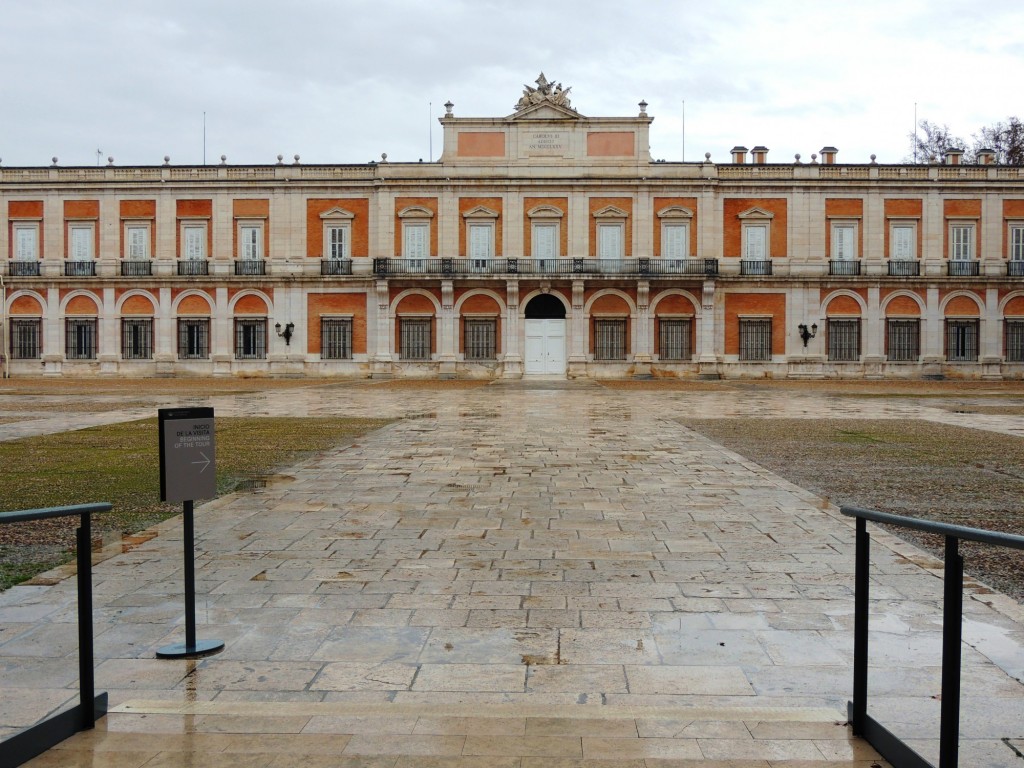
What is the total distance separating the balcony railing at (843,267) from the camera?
37.8 m

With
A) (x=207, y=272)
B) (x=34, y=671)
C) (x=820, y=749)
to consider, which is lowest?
(x=820, y=749)

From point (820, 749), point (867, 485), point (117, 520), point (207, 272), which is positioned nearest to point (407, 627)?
point (820, 749)

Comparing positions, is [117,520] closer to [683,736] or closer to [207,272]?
[683,736]

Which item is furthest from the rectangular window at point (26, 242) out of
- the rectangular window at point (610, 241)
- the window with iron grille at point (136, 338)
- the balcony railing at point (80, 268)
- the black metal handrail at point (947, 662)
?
the black metal handrail at point (947, 662)

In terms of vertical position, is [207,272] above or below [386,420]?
above

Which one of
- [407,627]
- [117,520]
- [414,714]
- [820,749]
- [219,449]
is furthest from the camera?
[219,449]

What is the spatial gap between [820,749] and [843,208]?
37.6 meters

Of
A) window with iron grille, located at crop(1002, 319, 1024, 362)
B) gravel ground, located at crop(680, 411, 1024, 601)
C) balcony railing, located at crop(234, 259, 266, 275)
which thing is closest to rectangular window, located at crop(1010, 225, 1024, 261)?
window with iron grille, located at crop(1002, 319, 1024, 362)

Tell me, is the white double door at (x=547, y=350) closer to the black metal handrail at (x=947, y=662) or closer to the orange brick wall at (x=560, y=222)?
the orange brick wall at (x=560, y=222)

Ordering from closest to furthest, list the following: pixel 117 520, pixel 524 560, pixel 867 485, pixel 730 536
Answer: pixel 524 560 < pixel 730 536 < pixel 117 520 < pixel 867 485

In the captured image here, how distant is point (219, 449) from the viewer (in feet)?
42.7

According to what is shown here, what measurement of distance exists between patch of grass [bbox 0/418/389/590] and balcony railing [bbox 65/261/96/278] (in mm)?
24489

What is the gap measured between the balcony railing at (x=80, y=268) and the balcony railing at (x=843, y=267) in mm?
30667

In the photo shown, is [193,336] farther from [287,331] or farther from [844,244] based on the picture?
[844,244]
